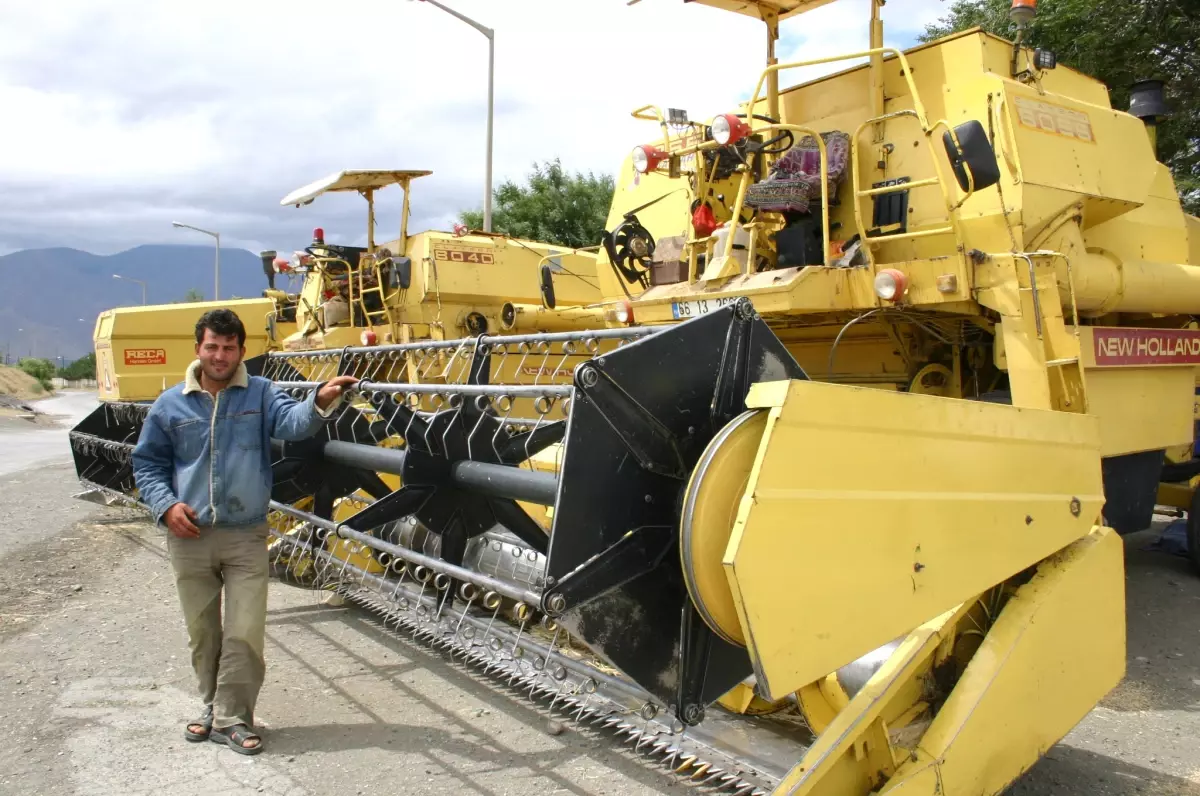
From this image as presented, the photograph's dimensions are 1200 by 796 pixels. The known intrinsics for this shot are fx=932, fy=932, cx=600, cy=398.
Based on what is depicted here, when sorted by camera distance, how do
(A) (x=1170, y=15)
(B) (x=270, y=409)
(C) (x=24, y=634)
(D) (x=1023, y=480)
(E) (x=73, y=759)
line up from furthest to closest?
(A) (x=1170, y=15) < (C) (x=24, y=634) < (B) (x=270, y=409) < (E) (x=73, y=759) < (D) (x=1023, y=480)

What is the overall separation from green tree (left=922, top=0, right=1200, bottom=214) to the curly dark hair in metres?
9.46

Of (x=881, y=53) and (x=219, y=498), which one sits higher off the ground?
(x=881, y=53)

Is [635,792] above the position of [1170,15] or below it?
below

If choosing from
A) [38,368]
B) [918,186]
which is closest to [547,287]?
[918,186]

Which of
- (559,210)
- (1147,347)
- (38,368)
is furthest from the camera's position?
(38,368)

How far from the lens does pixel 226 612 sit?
3.69m

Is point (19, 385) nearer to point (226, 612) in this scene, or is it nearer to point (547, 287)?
point (547, 287)

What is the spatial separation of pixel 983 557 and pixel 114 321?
10.7m

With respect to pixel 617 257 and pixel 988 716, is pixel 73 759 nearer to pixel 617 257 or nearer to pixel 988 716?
pixel 988 716

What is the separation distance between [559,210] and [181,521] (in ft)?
60.3

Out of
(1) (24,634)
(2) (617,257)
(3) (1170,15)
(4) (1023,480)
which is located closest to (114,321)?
(1) (24,634)

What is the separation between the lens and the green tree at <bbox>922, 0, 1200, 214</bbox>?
1039 centimetres

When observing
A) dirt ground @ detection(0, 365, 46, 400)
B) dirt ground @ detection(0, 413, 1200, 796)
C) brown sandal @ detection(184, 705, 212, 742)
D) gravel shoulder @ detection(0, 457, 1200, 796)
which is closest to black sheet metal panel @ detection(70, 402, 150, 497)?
dirt ground @ detection(0, 413, 1200, 796)

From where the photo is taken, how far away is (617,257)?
18.8ft
